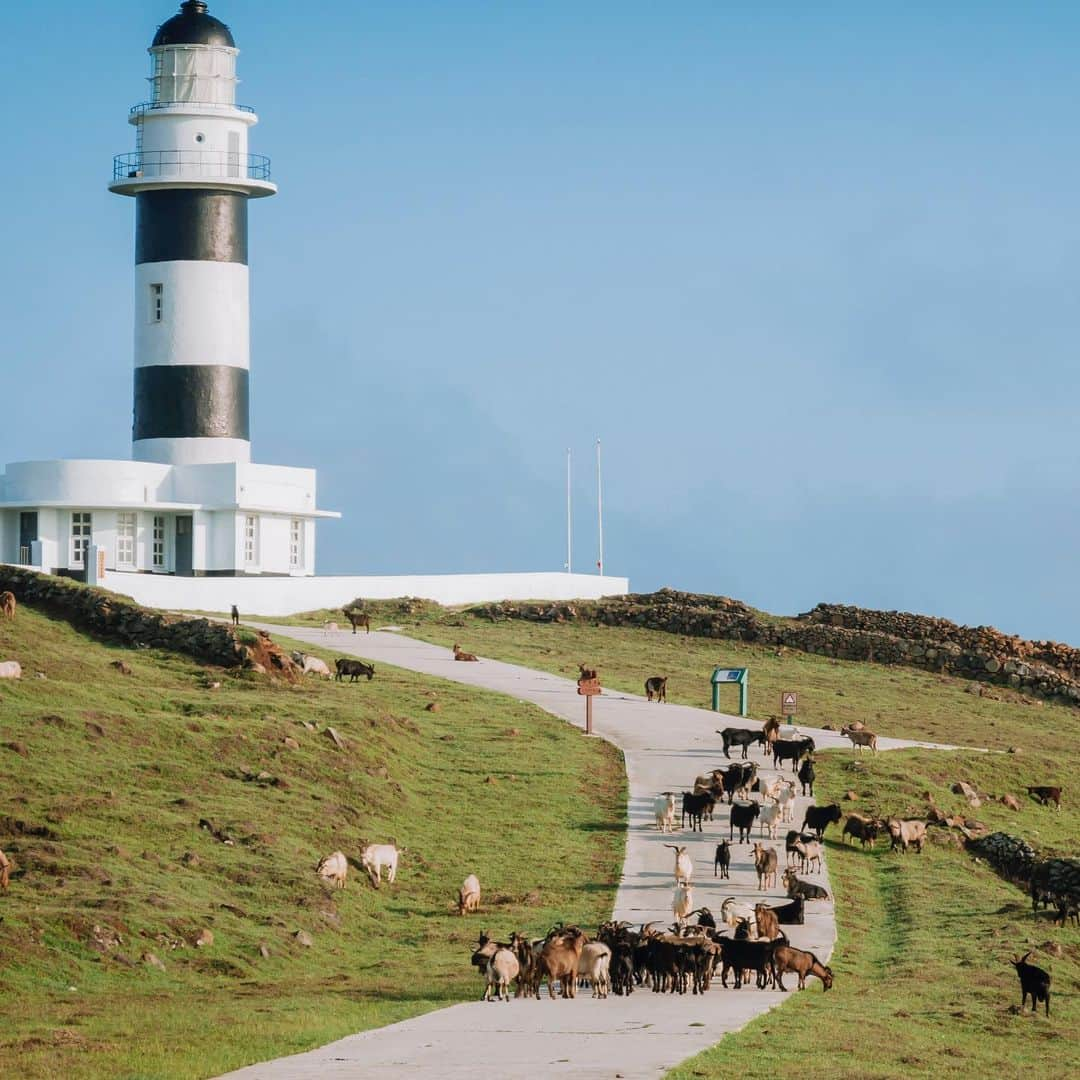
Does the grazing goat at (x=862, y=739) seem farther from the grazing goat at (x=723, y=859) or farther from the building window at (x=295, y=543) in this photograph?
the building window at (x=295, y=543)

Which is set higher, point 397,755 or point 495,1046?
point 397,755

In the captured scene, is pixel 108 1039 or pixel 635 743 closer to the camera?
pixel 108 1039

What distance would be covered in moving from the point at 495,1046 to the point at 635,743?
21.5 metres

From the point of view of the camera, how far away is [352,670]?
140 ft

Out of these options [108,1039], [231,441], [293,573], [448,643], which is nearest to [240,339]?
[231,441]

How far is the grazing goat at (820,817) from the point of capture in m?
30.3

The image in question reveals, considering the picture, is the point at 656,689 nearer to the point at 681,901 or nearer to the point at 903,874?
the point at 903,874

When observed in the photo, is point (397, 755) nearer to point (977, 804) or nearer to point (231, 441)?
point (977, 804)

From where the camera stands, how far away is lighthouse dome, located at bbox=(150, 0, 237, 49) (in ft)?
192

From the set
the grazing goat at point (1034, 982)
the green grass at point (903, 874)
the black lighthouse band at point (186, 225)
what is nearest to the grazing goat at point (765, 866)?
the green grass at point (903, 874)

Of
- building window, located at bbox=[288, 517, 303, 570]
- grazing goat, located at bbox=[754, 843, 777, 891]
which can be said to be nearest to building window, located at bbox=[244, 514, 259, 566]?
building window, located at bbox=[288, 517, 303, 570]

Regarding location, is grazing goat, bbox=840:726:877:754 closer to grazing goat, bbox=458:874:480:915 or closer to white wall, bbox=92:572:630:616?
grazing goat, bbox=458:874:480:915

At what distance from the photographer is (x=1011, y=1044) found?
18.8 metres

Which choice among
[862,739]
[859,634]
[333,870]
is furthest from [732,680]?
[333,870]
